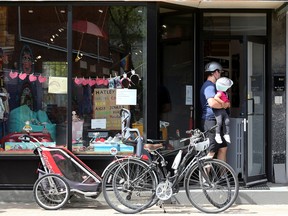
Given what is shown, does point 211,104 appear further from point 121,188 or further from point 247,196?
point 121,188

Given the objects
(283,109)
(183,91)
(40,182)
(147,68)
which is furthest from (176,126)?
(40,182)

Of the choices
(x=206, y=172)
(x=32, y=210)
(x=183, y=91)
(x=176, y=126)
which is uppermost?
(x=183, y=91)

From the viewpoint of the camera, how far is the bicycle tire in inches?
255

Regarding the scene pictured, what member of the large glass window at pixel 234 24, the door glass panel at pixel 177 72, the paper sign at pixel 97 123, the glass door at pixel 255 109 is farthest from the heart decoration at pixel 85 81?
the glass door at pixel 255 109

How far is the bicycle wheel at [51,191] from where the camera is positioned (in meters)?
6.68

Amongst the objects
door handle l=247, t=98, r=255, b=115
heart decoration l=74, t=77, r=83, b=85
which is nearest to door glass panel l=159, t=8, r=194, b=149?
door handle l=247, t=98, r=255, b=115

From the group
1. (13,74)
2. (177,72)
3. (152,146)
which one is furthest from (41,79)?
(152,146)

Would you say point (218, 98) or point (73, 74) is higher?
point (73, 74)

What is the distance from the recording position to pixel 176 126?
802 cm

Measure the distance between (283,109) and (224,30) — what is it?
5.07 ft

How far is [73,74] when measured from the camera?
7.55m

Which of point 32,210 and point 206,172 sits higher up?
point 206,172

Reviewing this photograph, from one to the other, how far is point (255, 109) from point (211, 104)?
45.2 inches

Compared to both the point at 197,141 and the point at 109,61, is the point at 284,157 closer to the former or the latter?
the point at 197,141
